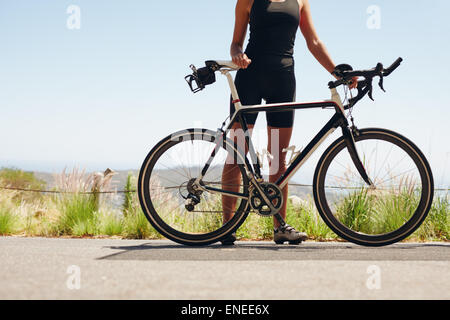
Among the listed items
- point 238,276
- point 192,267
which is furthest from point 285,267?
point 192,267

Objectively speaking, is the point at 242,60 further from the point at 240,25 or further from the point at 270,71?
the point at 240,25

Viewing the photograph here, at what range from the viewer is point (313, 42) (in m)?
4.05

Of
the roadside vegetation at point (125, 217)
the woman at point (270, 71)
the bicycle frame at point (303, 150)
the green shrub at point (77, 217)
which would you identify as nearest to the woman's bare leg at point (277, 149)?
the woman at point (270, 71)

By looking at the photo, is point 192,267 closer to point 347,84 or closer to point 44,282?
point 44,282

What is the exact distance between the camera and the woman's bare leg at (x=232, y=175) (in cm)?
368


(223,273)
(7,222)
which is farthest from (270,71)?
(7,222)

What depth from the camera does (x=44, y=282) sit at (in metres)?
2.34

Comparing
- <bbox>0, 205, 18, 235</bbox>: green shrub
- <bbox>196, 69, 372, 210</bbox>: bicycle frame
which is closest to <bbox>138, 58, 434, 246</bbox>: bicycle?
<bbox>196, 69, 372, 210</bbox>: bicycle frame

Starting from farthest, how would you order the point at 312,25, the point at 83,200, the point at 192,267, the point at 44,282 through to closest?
the point at 83,200 → the point at 312,25 → the point at 192,267 → the point at 44,282

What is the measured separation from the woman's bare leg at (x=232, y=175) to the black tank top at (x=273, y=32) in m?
0.58

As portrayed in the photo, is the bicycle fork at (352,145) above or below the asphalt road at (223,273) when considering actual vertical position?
above

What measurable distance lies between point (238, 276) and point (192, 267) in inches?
13.5

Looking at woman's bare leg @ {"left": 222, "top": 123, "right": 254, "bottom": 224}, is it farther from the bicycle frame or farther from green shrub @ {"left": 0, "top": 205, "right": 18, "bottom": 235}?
green shrub @ {"left": 0, "top": 205, "right": 18, "bottom": 235}

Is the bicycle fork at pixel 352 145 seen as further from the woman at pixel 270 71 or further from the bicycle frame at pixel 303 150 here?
the woman at pixel 270 71
